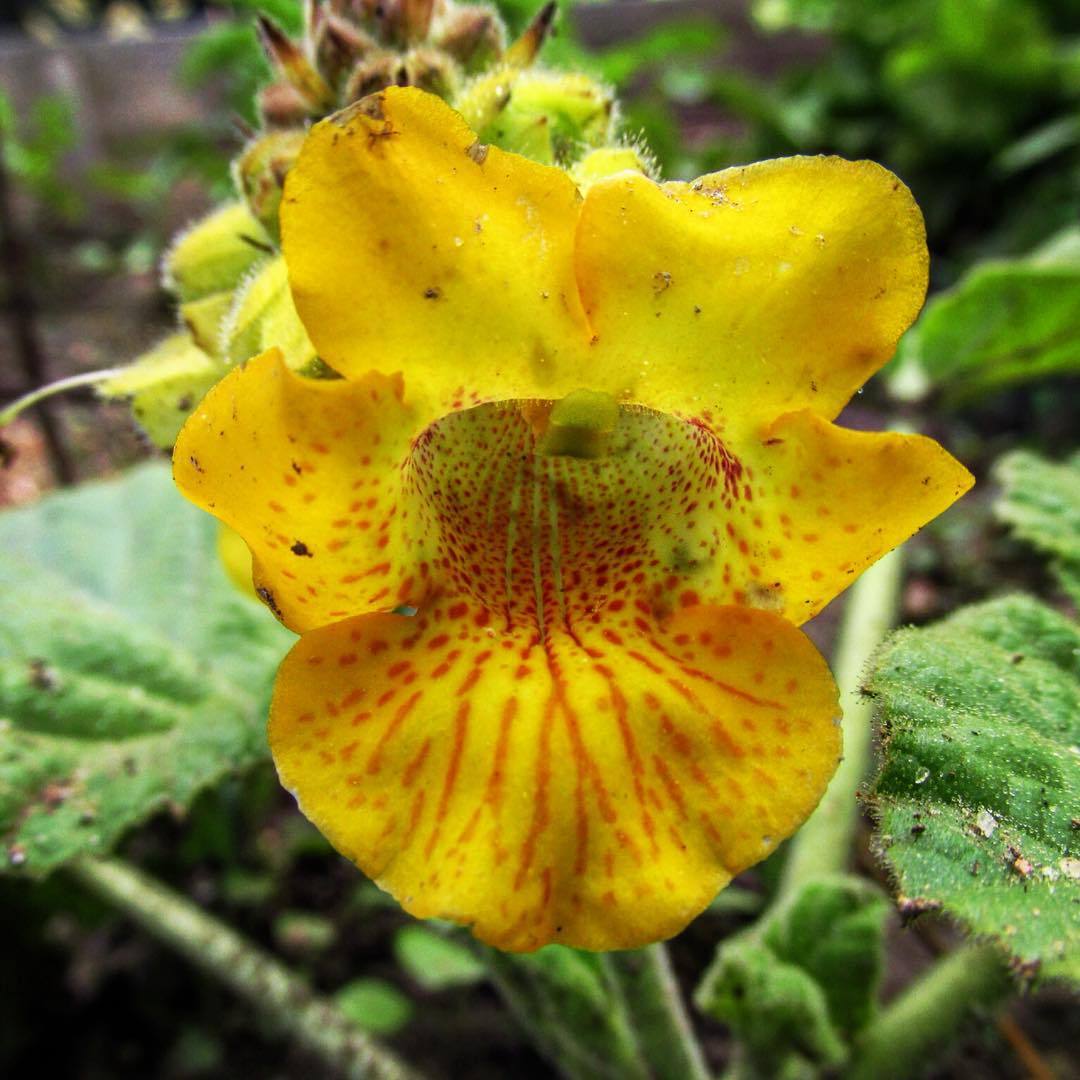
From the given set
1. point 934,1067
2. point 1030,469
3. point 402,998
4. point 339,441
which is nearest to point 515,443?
point 339,441

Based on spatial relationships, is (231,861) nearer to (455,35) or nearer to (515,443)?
(515,443)

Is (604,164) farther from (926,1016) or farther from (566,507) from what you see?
(926,1016)

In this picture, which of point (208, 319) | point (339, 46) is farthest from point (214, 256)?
point (339, 46)

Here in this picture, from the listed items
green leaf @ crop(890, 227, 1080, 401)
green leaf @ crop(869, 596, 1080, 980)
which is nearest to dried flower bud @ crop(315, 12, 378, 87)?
green leaf @ crop(869, 596, 1080, 980)

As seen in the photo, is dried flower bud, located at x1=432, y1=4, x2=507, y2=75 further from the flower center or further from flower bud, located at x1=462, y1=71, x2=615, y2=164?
the flower center

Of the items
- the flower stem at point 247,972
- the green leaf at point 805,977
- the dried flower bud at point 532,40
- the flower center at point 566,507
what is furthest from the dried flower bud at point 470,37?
the flower stem at point 247,972

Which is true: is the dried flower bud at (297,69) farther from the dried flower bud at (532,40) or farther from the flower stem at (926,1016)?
the flower stem at (926,1016)
